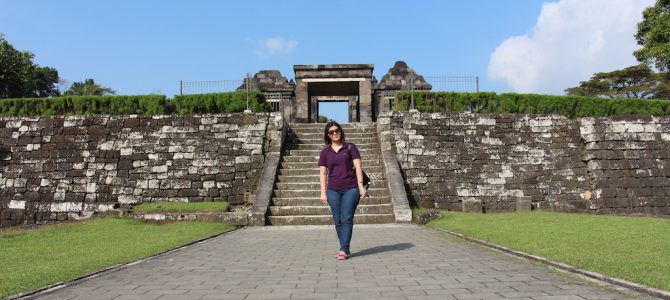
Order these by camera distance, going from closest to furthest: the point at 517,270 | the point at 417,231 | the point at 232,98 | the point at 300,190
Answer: the point at 517,270 < the point at 417,231 < the point at 300,190 < the point at 232,98

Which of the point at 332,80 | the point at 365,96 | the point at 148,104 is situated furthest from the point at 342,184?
the point at 365,96

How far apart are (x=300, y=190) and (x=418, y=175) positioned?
3331mm

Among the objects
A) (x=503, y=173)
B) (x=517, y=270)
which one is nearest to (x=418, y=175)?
(x=503, y=173)

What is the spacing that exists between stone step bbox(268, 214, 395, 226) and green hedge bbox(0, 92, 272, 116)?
5456 mm

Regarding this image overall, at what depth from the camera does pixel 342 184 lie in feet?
19.7

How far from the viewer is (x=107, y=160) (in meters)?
12.8

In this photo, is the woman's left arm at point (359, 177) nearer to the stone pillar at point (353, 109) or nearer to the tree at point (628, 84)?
the stone pillar at point (353, 109)

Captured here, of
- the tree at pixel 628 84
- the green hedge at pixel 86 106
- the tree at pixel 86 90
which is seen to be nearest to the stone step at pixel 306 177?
the green hedge at pixel 86 106

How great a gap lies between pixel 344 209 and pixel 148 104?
10718mm

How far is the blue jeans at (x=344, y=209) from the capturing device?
5.83 meters

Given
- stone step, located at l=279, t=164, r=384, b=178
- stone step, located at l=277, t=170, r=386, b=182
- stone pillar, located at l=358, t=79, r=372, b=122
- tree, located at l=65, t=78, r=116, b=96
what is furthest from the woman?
tree, located at l=65, t=78, r=116, b=96

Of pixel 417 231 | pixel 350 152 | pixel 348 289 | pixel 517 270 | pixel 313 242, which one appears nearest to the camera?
pixel 348 289

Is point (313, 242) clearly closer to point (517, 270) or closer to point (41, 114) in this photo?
point (517, 270)

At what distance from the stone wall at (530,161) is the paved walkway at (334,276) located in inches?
218
